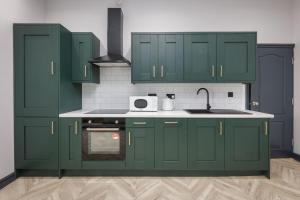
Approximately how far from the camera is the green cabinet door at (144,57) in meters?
2.88

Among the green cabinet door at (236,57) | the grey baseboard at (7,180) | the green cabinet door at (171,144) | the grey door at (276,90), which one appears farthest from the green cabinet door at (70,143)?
the grey door at (276,90)

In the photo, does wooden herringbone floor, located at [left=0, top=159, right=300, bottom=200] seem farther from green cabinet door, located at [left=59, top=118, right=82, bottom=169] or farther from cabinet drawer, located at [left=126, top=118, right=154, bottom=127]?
cabinet drawer, located at [left=126, top=118, right=154, bottom=127]

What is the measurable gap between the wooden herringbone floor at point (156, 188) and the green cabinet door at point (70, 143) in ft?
0.76

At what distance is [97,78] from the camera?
10.5 feet

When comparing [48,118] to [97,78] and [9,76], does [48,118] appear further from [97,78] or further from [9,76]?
[97,78]

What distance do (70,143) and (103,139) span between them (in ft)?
1.51

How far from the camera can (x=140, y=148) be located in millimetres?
2629

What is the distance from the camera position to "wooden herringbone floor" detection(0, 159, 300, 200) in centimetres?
218

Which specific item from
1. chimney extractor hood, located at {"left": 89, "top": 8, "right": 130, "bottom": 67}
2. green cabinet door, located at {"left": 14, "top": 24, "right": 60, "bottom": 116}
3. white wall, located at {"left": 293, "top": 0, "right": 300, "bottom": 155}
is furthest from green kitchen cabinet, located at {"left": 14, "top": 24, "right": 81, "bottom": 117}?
white wall, located at {"left": 293, "top": 0, "right": 300, "bottom": 155}

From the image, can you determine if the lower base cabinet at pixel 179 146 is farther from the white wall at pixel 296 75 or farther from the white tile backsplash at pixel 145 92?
the white wall at pixel 296 75

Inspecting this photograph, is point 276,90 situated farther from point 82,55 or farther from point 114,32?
point 82,55

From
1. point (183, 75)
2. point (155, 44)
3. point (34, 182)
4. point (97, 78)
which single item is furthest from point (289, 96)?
point (34, 182)

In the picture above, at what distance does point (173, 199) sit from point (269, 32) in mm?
3217

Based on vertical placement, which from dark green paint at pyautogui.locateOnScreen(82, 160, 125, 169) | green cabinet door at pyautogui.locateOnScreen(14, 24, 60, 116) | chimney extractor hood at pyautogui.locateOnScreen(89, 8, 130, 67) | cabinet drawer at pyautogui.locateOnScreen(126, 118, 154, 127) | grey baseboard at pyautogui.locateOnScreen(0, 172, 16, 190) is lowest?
grey baseboard at pyautogui.locateOnScreen(0, 172, 16, 190)
